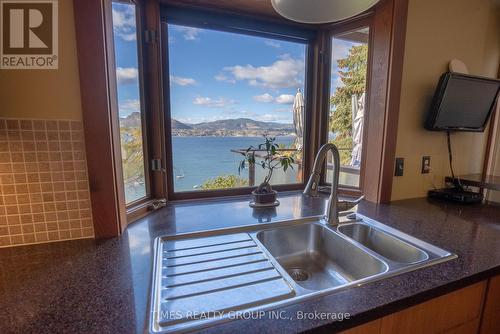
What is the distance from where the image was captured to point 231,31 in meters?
1.38

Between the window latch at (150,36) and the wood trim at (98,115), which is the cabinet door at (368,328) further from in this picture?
the window latch at (150,36)

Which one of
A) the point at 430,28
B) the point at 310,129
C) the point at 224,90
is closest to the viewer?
the point at 430,28

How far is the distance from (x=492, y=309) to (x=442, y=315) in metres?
0.28

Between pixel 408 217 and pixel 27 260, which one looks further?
pixel 408 217

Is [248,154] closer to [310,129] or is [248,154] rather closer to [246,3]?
[310,129]

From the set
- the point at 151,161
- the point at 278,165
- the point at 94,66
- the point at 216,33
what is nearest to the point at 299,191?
the point at 278,165

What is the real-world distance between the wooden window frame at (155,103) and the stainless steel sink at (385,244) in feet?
1.17

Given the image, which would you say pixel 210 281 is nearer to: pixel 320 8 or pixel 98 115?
pixel 98 115

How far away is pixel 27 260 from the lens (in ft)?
2.51

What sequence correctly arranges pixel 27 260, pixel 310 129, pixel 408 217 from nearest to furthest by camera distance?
pixel 27 260 < pixel 408 217 < pixel 310 129

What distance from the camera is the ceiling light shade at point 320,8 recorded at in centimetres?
76

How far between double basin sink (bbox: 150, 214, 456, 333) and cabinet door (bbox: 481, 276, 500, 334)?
153 millimetres

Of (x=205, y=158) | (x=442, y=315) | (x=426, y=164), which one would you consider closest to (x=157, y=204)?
(x=205, y=158)

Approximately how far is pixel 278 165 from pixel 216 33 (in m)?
0.84
